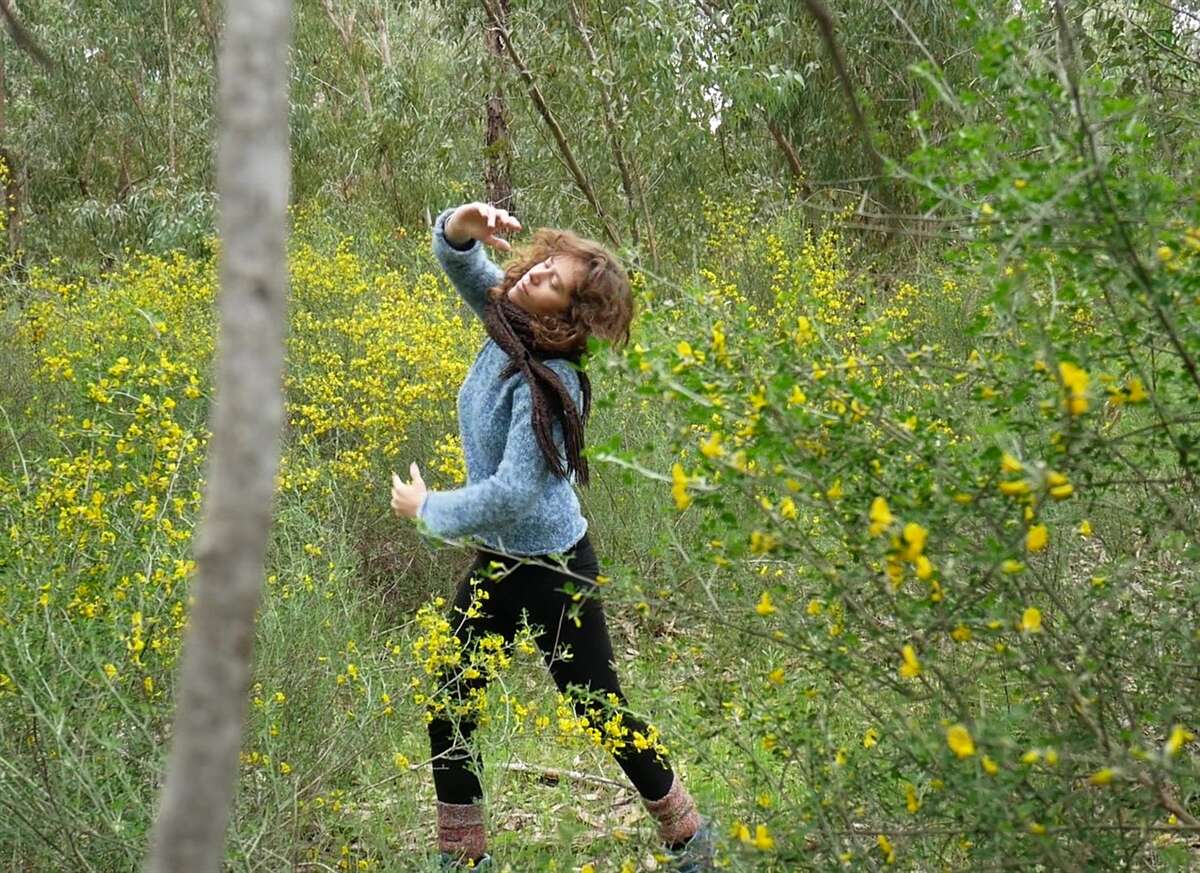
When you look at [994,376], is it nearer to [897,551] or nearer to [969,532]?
[969,532]

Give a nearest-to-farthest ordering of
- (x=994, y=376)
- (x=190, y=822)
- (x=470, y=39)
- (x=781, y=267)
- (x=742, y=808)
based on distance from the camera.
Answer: (x=190, y=822)
(x=994, y=376)
(x=742, y=808)
(x=781, y=267)
(x=470, y=39)

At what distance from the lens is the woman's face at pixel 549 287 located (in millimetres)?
2750

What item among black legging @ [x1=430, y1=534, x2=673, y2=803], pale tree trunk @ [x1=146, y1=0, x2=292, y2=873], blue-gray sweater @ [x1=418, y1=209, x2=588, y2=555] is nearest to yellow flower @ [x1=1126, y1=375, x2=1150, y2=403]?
pale tree trunk @ [x1=146, y1=0, x2=292, y2=873]

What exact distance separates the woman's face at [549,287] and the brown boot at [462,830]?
3.69 ft

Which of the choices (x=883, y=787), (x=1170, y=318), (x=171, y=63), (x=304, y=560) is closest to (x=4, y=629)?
(x=304, y=560)

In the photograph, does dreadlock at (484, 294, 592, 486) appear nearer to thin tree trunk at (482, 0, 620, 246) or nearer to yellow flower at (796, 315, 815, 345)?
yellow flower at (796, 315, 815, 345)

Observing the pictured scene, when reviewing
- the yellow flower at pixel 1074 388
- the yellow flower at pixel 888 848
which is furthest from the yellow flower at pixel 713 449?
the yellow flower at pixel 888 848

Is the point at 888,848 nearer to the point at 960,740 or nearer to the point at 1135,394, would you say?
the point at 960,740

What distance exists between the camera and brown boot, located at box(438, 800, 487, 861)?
2.82 m

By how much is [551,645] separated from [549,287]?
0.82m

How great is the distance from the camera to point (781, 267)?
6.75 m

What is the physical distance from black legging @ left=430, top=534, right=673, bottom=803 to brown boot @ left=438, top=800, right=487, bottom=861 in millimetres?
20

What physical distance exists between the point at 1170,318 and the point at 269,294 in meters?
1.23

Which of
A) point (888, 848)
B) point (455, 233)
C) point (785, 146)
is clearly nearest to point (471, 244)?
point (455, 233)
